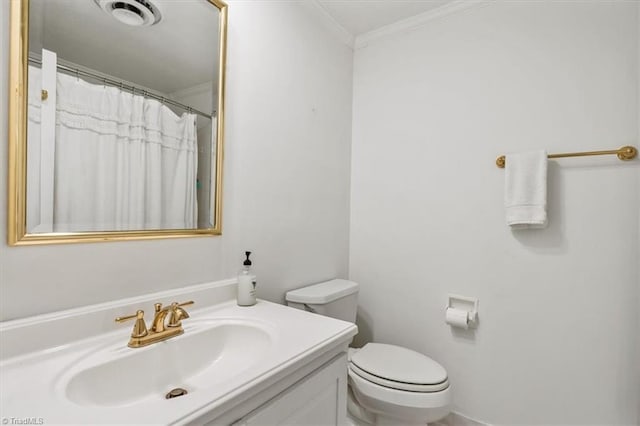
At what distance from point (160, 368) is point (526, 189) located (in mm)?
1579

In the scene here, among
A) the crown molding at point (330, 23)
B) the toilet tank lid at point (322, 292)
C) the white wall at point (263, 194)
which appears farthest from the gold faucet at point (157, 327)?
the crown molding at point (330, 23)

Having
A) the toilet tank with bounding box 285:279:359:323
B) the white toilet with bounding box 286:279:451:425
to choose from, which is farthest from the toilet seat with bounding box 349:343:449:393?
the toilet tank with bounding box 285:279:359:323

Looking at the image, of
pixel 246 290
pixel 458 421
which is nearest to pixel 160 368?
pixel 246 290

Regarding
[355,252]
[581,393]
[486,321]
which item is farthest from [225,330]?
[581,393]

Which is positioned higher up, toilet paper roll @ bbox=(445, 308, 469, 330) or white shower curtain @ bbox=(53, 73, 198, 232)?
white shower curtain @ bbox=(53, 73, 198, 232)

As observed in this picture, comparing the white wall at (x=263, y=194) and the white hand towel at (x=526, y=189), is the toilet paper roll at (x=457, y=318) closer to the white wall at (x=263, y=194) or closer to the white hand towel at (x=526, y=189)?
the white hand towel at (x=526, y=189)

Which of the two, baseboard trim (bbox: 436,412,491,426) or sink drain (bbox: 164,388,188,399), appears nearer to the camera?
sink drain (bbox: 164,388,188,399)

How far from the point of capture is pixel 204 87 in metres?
1.20

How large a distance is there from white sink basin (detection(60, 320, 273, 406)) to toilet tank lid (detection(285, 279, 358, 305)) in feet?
1.45

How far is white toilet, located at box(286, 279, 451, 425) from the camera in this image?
4.10 feet

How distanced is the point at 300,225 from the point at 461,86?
1.13m

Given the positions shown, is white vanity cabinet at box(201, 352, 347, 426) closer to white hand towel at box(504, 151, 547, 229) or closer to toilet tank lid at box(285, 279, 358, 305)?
toilet tank lid at box(285, 279, 358, 305)

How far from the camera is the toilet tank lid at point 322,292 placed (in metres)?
1.46

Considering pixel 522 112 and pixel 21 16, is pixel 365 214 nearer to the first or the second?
pixel 522 112
